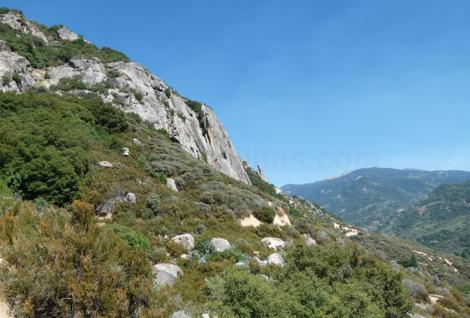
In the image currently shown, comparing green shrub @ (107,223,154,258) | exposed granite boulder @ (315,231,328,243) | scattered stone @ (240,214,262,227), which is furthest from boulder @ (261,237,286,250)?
green shrub @ (107,223,154,258)

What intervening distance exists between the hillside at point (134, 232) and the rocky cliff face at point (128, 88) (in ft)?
0.97

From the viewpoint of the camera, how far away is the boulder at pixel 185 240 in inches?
711

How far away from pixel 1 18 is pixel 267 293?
188ft

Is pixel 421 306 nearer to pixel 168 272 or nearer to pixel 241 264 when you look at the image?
pixel 241 264

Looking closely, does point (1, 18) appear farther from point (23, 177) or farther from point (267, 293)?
point (267, 293)

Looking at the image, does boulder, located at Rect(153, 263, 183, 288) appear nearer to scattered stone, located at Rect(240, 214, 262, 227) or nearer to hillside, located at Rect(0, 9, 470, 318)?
hillside, located at Rect(0, 9, 470, 318)

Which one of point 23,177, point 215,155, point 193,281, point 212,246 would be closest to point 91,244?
point 193,281

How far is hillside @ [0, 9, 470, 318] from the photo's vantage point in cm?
796

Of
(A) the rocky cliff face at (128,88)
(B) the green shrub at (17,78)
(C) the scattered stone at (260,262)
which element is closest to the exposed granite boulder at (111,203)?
(C) the scattered stone at (260,262)

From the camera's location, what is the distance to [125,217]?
2064cm

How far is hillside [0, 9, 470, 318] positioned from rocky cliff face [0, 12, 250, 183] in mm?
296

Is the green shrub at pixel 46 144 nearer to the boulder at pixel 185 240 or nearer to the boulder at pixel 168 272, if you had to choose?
the boulder at pixel 185 240

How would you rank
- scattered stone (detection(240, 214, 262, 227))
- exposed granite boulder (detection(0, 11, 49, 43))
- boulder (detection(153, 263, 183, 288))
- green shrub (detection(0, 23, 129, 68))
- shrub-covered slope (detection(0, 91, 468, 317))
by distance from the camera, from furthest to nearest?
exposed granite boulder (detection(0, 11, 49, 43)) → green shrub (detection(0, 23, 129, 68)) → scattered stone (detection(240, 214, 262, 227)) → boulder (detection(153, 263, 183, 288)) → shrub-covered slope (detection(0, 91, 468, 317))

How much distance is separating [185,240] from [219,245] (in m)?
1.70
